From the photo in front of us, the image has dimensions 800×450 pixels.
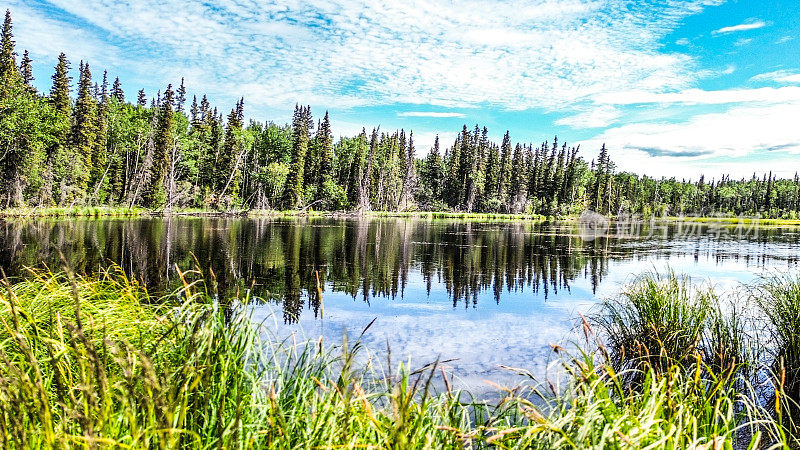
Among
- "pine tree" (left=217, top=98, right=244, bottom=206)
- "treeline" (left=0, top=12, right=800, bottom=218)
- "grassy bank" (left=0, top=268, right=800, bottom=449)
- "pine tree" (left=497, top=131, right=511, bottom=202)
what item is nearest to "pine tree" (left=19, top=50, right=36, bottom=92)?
"treeline" (left=0, top=12, right=800, bottom=218)

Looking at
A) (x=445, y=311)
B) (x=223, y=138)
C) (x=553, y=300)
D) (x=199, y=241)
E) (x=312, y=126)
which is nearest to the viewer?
(x=445, y=311)

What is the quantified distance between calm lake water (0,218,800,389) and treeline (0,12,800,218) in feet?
65.6

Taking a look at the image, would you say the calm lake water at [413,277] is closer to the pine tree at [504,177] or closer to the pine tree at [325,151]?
the pine tree at [325,151]

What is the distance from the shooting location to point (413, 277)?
1906 centimetres

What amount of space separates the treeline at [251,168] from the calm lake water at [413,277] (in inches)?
787

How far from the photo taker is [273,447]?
272 cm

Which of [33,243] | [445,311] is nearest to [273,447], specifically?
[445,311]

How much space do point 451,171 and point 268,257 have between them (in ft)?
273

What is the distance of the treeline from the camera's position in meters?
43.5

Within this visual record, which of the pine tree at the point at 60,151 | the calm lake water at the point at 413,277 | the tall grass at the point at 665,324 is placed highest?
the pine tree at the point at 60,151

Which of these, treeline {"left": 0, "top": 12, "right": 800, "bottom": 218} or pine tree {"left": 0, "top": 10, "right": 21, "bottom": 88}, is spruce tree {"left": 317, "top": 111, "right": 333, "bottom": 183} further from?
pine tree {"left": 0, "top": 10, "right": 21, "bottom": 88}

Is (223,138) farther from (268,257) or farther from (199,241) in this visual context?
(268,257)

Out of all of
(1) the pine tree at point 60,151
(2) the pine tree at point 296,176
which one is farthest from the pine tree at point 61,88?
(2) the pine tree at point 296,176

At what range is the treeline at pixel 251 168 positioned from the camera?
43469 mm
